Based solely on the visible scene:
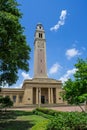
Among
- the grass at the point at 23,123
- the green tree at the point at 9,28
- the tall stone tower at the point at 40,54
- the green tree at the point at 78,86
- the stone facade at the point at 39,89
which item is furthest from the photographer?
the tall stone tower at the point at 40,54

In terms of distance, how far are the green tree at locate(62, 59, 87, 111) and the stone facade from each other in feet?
113

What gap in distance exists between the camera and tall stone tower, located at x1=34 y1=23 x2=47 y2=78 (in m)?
69.0

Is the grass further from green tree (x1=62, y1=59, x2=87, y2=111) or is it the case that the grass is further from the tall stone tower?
the tall stone tower

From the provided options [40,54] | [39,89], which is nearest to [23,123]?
[39,89]

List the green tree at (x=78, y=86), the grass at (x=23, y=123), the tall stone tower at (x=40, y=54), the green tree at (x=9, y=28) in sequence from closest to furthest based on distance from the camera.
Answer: the grass at (x=23, y=123)
the green tree at (x=9, y=28)
the green tree at (x=78, y=86)
the tall stone tower at (x=40, y=54)

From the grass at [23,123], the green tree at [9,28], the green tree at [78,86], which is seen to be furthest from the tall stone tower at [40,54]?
the green tree at [9,28]

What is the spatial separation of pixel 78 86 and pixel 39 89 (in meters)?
39.3

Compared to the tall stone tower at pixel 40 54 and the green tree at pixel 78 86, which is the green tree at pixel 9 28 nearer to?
the green tree at pixel 78 86

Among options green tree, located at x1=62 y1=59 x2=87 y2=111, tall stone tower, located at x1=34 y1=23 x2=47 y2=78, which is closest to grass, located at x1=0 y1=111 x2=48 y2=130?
green tree, located at x1=62 y1=59 x2=87 y2=111

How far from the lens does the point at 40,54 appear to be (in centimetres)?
7212

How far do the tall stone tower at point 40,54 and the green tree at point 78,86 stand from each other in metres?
40.5

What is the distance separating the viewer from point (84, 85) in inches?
1014

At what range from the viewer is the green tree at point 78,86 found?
2564 centimetres

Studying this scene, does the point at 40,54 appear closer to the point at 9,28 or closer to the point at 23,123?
the point at 23,123
